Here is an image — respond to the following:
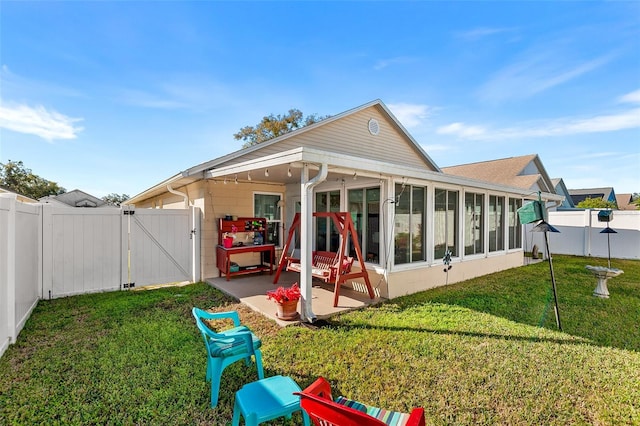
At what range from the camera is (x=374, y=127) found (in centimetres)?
1026

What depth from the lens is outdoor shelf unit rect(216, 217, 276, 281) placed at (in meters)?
7.07

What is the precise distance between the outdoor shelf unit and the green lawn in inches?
66.5

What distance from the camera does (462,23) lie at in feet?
25.1

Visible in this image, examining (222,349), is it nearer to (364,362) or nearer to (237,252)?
(364,362)

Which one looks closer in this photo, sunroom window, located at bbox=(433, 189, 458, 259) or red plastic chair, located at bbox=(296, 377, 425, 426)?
red plastic chair, located at bbox=(296, 377, 425, 426)

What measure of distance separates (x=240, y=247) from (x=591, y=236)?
1531 centimetres

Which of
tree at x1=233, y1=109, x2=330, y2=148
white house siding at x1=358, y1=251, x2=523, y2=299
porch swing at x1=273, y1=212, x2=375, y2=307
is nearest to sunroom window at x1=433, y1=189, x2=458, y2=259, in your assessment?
white house siding at x1=358, y1=251, x2=523, y2=299

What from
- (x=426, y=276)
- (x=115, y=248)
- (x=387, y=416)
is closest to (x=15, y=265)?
(x=115, y=248)

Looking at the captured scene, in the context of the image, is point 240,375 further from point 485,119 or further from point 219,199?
point 485,119

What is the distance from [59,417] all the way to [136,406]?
0.56m

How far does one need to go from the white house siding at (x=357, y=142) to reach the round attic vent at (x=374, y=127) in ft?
0.41

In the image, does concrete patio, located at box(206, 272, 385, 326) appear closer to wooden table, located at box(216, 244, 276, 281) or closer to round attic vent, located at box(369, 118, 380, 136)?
wooden table, located at box(216, 244, 276, 281)

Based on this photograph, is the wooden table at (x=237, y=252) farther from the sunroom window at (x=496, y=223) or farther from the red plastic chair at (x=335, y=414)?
the sunroom window at (x=496, y=223)

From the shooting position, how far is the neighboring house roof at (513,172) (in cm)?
1570
